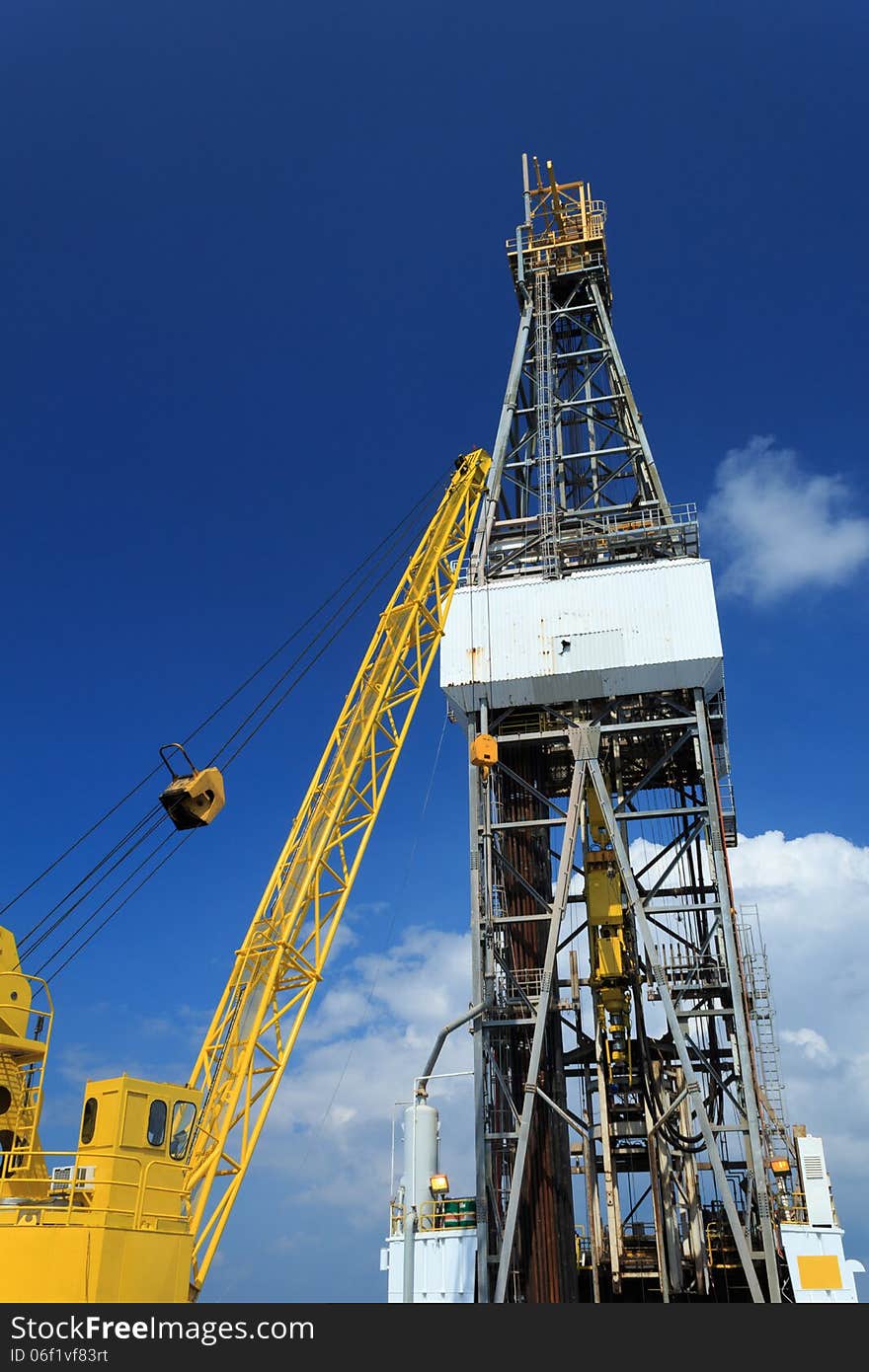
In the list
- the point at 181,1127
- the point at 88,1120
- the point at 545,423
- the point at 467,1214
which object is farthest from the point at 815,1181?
the point at 545,423

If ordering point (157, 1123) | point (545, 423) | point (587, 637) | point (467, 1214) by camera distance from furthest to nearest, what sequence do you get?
point (545, 423) < point (587, 637) < point (467, 1214) < point (157, 1123)

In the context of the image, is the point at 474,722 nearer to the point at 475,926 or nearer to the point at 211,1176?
the point at 475,926

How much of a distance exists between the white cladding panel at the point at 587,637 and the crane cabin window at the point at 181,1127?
788 inches

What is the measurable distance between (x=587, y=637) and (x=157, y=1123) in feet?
74.9

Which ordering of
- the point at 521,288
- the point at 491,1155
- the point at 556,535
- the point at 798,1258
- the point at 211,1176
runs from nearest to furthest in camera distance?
the point at 211,1176 → the point at 798,1258 → the point at 491,1155 → the point at 556,535 → the point at 521,288

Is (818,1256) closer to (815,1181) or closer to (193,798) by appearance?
(815,1181)

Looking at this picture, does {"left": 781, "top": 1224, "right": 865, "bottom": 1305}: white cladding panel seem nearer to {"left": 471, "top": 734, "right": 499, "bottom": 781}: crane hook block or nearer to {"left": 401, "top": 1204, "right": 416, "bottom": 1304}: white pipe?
{"left": 401, "top": 1204, "right": 416, "bottom": 1304}: white pipe

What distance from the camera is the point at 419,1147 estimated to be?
33.0 meters

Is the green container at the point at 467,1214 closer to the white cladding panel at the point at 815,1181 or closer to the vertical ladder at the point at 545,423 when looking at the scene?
the white cladding panel at the point at 815,1181

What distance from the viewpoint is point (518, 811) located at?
41562mm

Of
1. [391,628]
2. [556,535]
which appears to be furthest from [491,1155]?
[556,535]

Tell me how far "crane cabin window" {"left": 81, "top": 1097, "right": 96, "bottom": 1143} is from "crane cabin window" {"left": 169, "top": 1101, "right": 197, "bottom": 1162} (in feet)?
5.19

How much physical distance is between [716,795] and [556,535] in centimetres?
1187

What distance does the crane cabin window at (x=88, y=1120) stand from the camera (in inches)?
867
